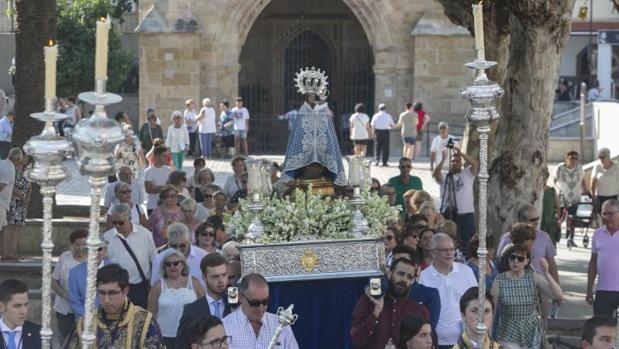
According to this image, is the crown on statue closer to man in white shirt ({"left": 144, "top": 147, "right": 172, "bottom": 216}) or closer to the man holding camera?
the man holding camera

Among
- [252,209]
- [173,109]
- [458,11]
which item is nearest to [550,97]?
[458,11]

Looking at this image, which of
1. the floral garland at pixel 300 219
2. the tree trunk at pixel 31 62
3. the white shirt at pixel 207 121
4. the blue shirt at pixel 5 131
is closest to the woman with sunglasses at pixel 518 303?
the floral garland at pixel 300 219

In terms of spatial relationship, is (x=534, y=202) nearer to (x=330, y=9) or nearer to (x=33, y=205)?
(x=33, y=205)

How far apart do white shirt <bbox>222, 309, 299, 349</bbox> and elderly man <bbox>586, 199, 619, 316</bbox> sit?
449 centimetres

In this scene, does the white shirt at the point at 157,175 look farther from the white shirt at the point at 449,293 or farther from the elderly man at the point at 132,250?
the white shirt at the point at 449,293

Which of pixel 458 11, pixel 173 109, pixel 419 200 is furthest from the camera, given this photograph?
pixel 173 109

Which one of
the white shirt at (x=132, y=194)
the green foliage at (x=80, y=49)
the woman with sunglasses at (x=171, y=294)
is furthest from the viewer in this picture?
the green foliage at (x=80, y=49)

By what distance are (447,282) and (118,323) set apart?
2870 mm

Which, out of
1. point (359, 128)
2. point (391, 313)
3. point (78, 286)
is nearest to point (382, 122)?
point (359, 128)

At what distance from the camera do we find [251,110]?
35062 millimetres

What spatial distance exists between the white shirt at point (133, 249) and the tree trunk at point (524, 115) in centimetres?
477

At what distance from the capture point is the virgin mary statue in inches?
475

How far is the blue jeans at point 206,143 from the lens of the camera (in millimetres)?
29812

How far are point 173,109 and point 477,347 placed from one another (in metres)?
24.3
